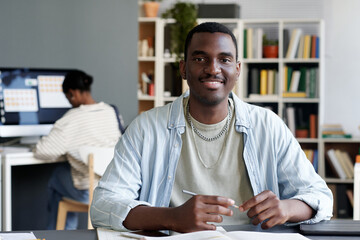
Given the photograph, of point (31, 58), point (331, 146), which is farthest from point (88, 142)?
point (331, 146)

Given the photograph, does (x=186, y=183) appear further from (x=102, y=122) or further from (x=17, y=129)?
(x=17, y=129)

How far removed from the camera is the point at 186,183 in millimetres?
1439

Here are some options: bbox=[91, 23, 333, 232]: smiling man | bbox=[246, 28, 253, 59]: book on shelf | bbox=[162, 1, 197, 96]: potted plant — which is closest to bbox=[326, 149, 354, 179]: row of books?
bbox=[246, 28, 253, 59]: book on shelf

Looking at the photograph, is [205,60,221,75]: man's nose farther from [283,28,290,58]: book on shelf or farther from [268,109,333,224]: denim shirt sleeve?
[283,28,290,58]: book on shelf

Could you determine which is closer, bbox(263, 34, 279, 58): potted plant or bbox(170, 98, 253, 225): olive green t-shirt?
bbox(170, 98, 253, 225): olive green t-shirt

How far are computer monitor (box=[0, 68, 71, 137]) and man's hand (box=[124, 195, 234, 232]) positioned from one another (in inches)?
95.8

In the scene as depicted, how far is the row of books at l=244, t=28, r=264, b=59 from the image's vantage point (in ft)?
17.2

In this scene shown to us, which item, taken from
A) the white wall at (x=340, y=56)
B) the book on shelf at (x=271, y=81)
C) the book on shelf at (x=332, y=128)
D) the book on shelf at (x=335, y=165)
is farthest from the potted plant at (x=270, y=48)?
the book on shelf at (x=335, y=165)

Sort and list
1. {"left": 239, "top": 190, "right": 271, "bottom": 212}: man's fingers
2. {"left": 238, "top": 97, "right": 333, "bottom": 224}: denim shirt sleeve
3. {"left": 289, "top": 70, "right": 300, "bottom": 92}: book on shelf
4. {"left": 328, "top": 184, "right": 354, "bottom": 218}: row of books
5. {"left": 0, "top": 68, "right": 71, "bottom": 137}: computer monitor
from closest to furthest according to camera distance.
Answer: {"left": 239, "top": 190, "right": 271, "bottom": 212}: man's fingers, {"left": 238, "top": 97, "right": 333, "bottom": 224}: denim shirt sleeve, {"left": 0, "top": 68, "right": 71, "bottom": 137}: computer monitor, {"left": 328, "top": 184, "right": 354, "bottom": 218}: row of books, {"left": 289, "top": 70, "right": 300, "bottom": 92}: book on shelf

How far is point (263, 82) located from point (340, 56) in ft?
2.71

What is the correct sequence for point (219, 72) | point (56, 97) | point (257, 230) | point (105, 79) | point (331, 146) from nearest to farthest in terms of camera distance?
point (257, 230), point (219, 72), point (56, 97), point (105, 79), point (331, 146)

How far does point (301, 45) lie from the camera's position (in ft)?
17.1

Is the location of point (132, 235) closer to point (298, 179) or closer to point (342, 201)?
point (298, 179)

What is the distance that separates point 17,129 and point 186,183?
2291 mm
